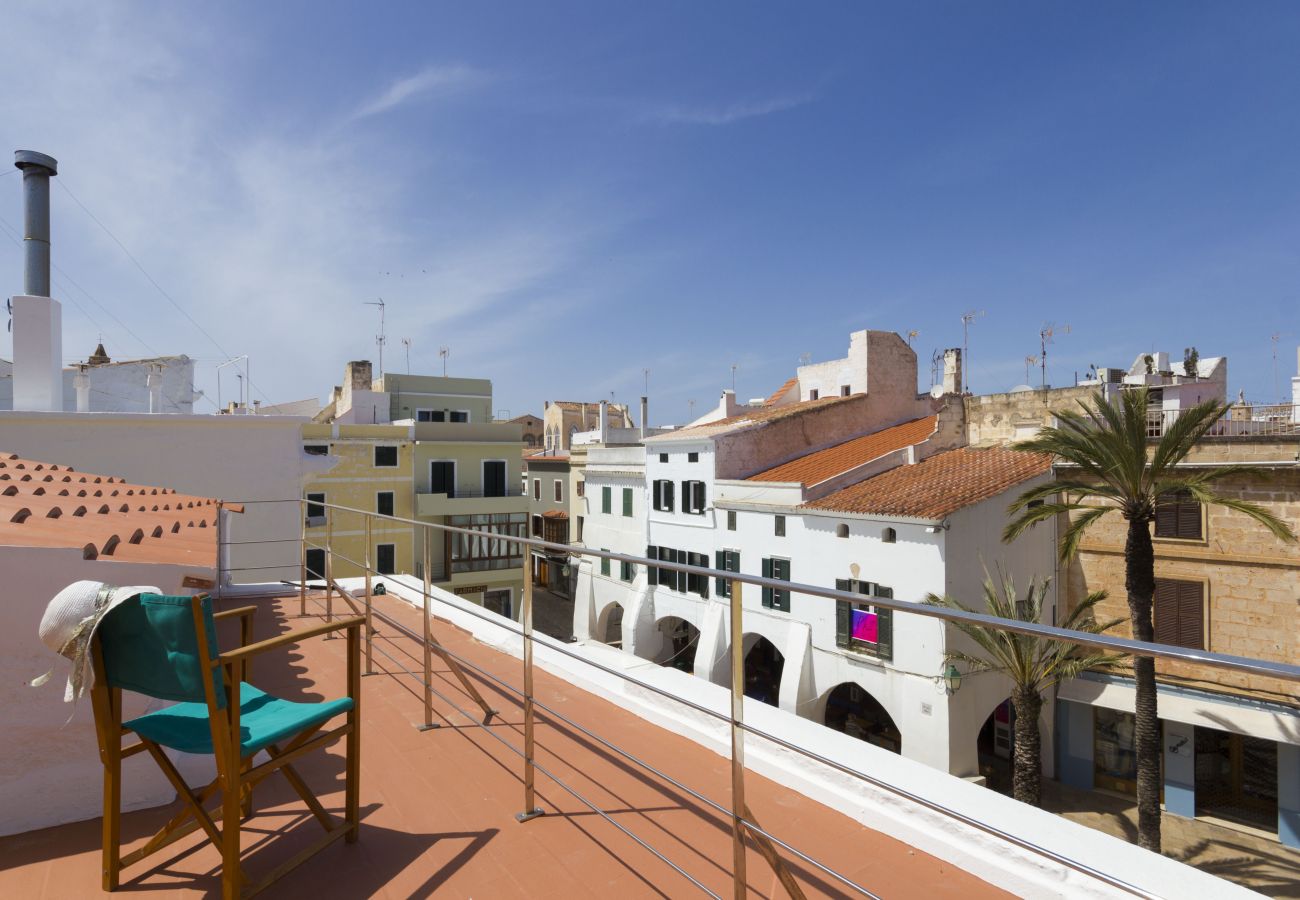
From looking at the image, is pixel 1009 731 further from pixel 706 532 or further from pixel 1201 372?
pixel 1201 372

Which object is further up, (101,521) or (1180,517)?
(101,521)

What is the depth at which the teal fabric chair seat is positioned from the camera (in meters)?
2.19

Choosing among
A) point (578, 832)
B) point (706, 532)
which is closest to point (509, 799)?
point (578, 832)

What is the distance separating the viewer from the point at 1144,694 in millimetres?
13250

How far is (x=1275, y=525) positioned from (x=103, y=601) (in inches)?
630

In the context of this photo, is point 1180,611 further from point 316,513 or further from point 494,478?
point 316,513

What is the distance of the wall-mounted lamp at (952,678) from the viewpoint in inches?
609

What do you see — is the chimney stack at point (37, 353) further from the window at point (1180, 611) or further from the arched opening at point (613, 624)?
the window at point (1180, 611)

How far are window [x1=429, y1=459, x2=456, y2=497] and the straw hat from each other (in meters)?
24.1

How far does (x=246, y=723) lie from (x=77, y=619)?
610 mm

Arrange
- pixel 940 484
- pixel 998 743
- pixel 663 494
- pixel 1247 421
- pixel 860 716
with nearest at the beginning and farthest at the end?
pixel 940 484, pixel 998 743, pixel 860 716, pixel 1247 421, pixel 663 494

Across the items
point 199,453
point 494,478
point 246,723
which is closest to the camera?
point 246,723

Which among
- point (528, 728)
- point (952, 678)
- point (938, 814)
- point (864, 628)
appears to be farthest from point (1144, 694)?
point (528, 728)

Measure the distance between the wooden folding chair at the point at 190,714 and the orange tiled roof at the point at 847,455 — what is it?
18.5m
